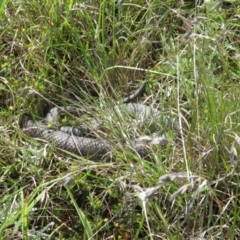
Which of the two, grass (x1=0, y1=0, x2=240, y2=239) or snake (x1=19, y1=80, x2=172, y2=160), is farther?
snake (x1=19, y1=80, x2=172, y2=160)

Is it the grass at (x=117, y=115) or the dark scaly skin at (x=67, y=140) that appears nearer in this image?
the grass at (x=117, y=115)

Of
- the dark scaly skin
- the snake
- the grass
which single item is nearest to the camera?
the grass

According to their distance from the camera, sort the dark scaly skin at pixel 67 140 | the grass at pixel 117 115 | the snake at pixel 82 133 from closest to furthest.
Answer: the grass at pixel 117 115
the snake at pixel 82 133
the dark scaly skin at pixel 67 140

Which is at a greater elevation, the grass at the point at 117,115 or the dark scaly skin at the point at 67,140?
the grass at the point at 117,115

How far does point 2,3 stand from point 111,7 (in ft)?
1.99

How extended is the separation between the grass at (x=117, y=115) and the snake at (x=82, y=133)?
5cm

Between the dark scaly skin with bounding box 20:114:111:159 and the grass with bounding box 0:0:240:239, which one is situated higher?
the grass with bounding box 0:0:240:239

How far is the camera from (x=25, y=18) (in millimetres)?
3941

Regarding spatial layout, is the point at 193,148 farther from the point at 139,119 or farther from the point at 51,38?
the point at 51,38

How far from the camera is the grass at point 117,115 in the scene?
262 cm

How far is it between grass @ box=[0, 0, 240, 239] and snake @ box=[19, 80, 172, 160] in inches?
1.8

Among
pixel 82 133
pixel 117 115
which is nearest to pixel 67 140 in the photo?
pixel 82 133

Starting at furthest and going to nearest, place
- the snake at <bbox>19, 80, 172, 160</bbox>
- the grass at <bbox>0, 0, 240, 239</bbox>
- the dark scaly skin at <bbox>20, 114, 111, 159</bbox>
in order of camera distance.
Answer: the dark scaly skin at <bbox>20, 114, 111, 159</bbox> < the snake at <bbox>19, 80, 172, 160</bbox> < the grass at <bbox>0, 0, 240, 239</bbox>

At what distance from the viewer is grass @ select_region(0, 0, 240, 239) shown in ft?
8.58
